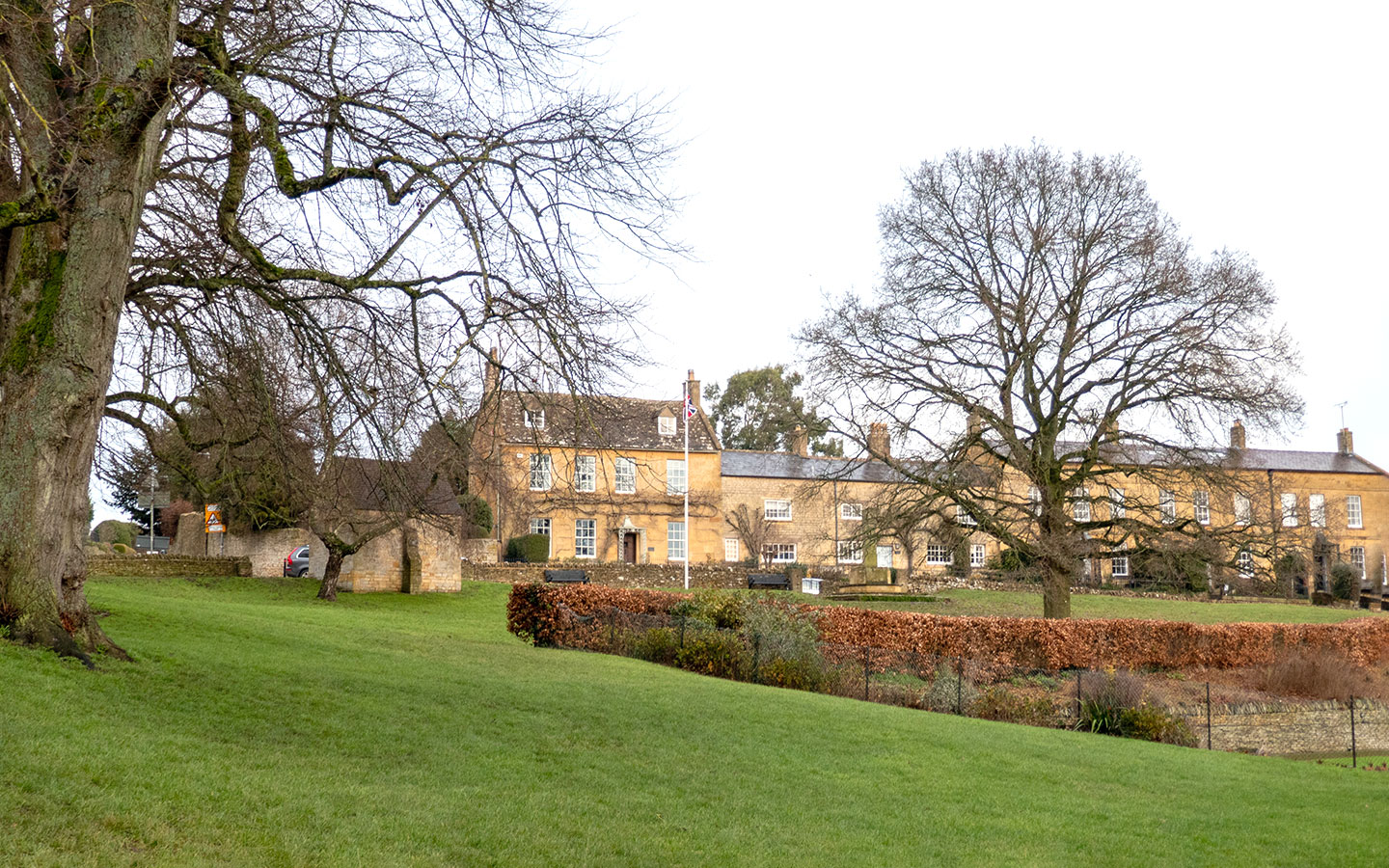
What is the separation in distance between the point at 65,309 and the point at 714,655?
11926 mm

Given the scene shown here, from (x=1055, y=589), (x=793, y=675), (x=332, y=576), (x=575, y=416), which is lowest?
(x=793, y=675)

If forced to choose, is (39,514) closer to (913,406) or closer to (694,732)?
(694,732)

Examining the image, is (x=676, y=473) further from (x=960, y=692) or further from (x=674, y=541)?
(x=960, y=692)

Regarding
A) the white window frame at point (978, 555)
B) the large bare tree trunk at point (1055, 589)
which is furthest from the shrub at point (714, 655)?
the white window frame at point (978, 555)

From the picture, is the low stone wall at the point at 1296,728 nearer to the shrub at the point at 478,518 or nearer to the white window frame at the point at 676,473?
the shrub at the point at 478,518

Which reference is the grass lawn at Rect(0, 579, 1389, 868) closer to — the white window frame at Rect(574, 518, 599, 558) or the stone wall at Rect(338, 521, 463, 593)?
the stone wall at Rect(338, 521, 463, 593)

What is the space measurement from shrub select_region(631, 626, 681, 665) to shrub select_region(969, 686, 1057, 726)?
17.6ft

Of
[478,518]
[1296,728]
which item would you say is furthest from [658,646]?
[478,518]

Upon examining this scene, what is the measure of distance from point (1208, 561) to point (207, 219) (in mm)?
21056

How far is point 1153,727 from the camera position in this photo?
667 inches

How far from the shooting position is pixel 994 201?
2586cm

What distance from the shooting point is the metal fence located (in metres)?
17.5

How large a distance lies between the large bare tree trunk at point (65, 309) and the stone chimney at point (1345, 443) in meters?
64.0

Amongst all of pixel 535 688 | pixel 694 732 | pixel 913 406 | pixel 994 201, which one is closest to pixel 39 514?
pixel 535 688
